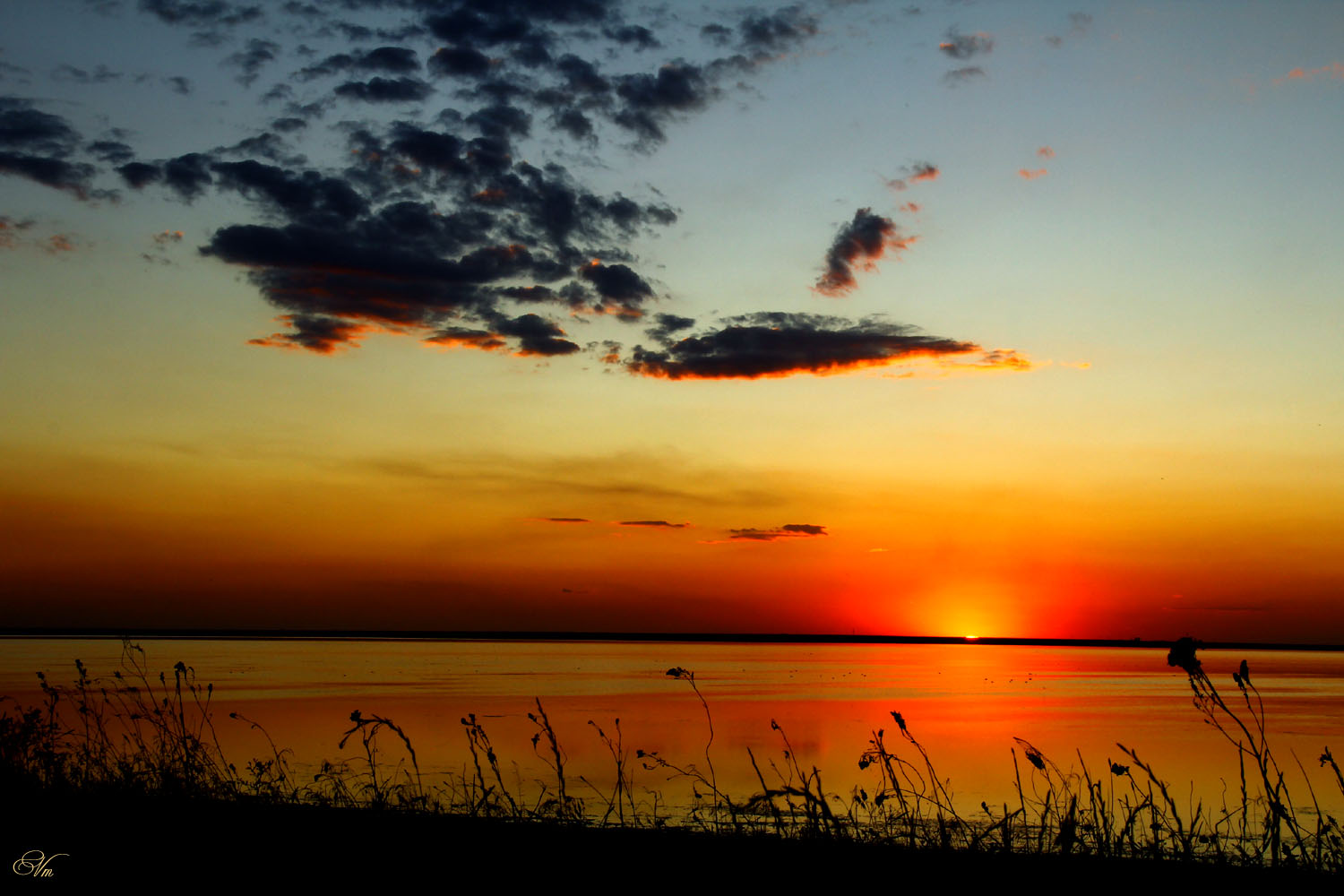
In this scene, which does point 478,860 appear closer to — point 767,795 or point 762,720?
point 767,795

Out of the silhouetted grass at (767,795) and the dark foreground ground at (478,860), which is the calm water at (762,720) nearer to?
the silhouetted grass at (767,795)

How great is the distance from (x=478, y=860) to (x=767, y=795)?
288 centimetres

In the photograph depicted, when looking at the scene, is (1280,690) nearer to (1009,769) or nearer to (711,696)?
(711,696)

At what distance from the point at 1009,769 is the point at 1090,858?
51.1 ft

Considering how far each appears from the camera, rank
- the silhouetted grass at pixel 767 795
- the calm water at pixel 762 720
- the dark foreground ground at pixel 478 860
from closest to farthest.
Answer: the dark foreground ground at pixel 478 860
the silhouetted grass at pixel 767 795
the calm water at pixel 762 720

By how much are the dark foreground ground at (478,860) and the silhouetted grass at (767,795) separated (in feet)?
0.93

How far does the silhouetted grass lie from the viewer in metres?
9.33

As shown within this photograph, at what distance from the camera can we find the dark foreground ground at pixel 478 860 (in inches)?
322

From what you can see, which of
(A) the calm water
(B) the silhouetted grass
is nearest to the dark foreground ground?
(B) the silhouetted grass

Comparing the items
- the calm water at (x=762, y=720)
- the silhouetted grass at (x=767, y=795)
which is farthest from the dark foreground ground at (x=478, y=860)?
the calm water at (x=762, y=720)

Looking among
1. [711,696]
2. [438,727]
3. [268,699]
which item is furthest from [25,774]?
[711,696]

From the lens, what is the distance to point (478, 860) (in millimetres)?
9000

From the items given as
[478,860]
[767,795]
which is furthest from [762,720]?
[767,795]

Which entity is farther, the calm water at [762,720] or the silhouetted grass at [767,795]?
the calm water at [762,720]
